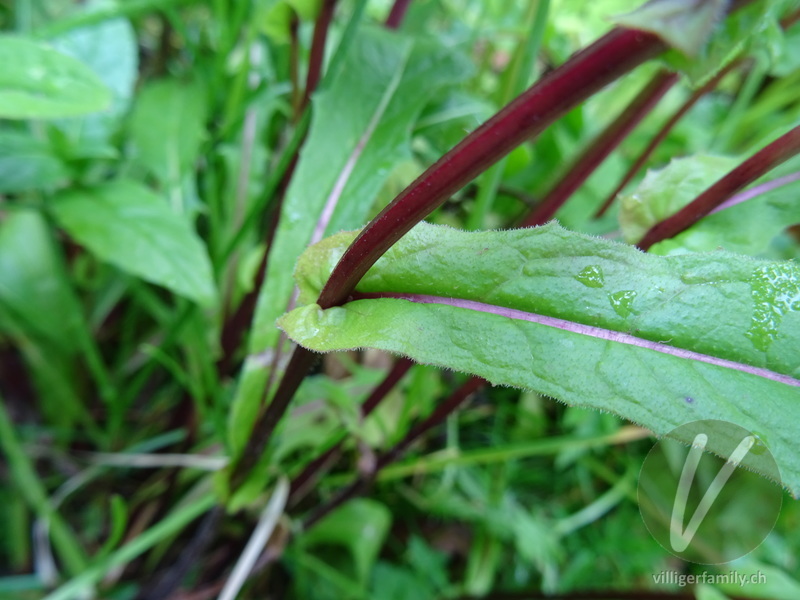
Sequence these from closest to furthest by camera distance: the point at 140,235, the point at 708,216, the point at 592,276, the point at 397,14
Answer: the point at 592,276 → the point at 708,216 → the point at 140,235 → the point at 397,14

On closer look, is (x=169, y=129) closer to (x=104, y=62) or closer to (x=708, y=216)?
(x=104, y=62)

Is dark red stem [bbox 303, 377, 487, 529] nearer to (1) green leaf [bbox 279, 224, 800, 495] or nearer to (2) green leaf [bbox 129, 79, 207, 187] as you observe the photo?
(1) green leaf [bbox 279, 224, 800, 495]

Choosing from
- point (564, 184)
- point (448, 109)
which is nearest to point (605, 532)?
point (564, 184)

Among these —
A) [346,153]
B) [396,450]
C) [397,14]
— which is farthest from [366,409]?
[397,14]

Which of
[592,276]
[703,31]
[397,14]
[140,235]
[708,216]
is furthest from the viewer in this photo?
[397,14]

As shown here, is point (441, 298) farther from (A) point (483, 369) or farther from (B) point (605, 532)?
(B) point (605, 532)

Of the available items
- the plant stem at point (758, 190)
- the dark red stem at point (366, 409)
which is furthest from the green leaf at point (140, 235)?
the plant stem at point (758, 190)
